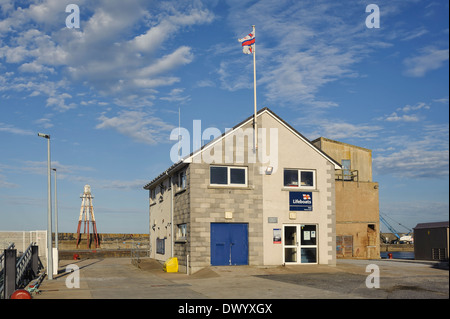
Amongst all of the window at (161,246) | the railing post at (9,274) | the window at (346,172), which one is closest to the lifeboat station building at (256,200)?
the window at (161,246)

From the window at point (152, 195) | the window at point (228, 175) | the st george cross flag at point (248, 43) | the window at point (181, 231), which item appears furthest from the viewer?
the window at point (152, 195)

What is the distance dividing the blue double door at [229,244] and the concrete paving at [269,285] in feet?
2.13

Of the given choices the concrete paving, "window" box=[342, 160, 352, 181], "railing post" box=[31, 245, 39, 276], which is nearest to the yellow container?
the concrete paving

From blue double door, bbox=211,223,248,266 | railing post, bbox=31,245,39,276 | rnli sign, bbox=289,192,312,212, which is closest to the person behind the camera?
blue double door, bbox=211,223,248,266

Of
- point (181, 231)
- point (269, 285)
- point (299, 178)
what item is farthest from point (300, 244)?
point (269, 285)

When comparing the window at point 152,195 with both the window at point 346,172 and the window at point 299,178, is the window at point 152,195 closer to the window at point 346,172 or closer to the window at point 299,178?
the window at point 299,178

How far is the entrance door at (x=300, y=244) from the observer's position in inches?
985

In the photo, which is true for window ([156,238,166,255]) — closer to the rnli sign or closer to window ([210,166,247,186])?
window ([210,166,247,186])

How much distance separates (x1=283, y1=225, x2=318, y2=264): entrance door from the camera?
2503 centimetres

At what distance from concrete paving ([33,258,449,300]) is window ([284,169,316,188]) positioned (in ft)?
14.8

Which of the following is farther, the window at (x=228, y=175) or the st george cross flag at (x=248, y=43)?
the st george cross flag at (x=248, y=43)
